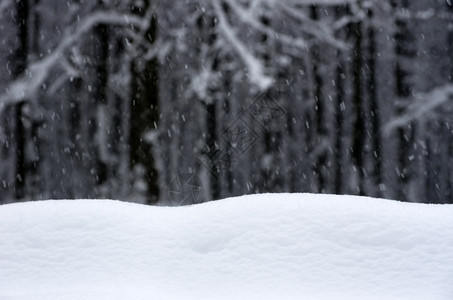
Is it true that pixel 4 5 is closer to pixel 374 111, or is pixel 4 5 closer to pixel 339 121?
pixel 339 121

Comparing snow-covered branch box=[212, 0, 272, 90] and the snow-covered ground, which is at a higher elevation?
snow-covered branch box=[212, 0, 272, 90]

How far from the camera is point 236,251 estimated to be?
9.96 ft

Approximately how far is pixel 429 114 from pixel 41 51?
661 centimetres

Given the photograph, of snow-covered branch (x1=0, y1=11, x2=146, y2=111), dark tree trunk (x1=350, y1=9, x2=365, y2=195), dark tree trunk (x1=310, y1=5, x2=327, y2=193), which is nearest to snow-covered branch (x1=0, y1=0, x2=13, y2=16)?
snow-covered branch (x1=0, y1=11, x2=146, y2=111)

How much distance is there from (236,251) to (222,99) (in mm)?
5475

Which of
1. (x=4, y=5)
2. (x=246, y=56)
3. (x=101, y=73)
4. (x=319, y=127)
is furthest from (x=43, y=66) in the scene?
(x=319, y=127)

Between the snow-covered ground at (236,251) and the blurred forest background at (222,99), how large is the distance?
15.8 ft

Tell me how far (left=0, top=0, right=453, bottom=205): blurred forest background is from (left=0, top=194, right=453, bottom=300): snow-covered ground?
482 centimetres

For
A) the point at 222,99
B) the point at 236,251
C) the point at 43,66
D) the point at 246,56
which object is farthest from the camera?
the point at 43,66

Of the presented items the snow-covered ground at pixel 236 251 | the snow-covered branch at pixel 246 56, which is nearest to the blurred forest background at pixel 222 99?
the snow-covered branch at pixel 246 56

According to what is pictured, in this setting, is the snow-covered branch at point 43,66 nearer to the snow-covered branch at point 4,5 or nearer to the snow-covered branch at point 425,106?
the snow-covered branch at point 4,5

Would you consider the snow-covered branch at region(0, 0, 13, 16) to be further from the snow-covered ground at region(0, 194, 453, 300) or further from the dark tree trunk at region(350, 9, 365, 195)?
the snow-covered ground at region(0, 194, 453, 300)

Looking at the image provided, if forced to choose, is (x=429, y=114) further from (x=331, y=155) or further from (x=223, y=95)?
(x=223, y=95)

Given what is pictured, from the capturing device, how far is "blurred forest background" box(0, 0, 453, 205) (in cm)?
823
